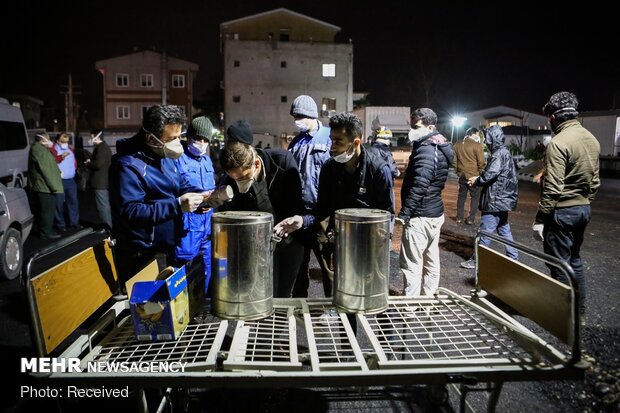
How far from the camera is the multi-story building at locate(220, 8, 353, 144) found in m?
38.5

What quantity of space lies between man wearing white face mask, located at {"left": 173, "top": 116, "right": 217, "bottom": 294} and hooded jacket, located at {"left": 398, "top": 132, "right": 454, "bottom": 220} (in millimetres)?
1925

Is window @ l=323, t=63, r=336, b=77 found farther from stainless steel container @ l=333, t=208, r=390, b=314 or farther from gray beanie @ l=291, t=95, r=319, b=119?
stainless steel container @ l=333, t=208, r=390, b=314

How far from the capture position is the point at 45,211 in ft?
27.9

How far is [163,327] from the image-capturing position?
2.27 m

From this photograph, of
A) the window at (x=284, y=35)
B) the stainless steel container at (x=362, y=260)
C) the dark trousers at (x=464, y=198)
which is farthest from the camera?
the window at (x=284, y=35)

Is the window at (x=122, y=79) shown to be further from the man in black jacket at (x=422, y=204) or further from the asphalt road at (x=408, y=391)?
the man in black jacket at (x=422, y=204)

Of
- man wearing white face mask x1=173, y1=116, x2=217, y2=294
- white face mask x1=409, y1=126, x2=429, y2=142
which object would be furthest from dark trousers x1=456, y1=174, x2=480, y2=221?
man wearing white face mask x1=173, y1=116, x2=217, y2=294

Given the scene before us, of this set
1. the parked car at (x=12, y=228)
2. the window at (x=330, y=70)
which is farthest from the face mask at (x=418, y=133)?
the window at (x=330, y=70)

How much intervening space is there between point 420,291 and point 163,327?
3141mm

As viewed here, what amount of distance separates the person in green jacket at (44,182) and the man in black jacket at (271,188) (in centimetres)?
652

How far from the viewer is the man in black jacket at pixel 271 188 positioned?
2755 millimetres

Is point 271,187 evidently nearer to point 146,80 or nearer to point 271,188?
point 271,188

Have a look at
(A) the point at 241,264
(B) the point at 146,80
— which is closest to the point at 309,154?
(A) the point at 241,264

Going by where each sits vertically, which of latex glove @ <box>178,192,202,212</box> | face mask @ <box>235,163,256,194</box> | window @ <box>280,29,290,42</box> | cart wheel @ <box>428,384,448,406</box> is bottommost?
cart wheel @ <box>428,384,448,406</box>
